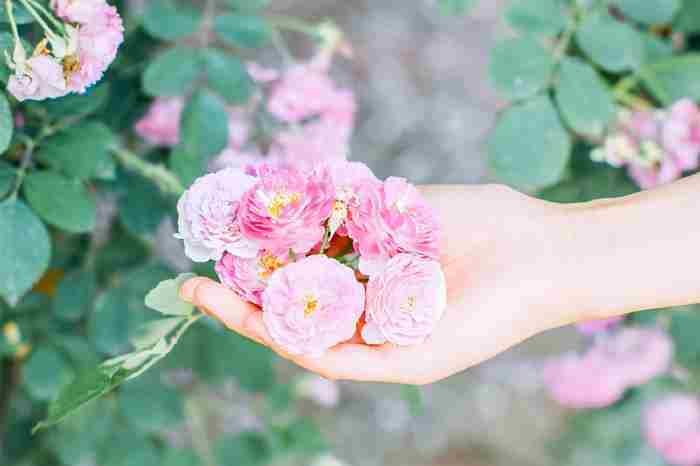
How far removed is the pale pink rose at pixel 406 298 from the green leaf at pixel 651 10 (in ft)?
2.13

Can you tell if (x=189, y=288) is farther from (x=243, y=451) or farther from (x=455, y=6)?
(x=243, y=451)

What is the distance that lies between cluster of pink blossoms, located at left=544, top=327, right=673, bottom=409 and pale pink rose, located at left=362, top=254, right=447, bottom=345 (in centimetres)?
94

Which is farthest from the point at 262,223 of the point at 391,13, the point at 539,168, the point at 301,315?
the point at 391,13

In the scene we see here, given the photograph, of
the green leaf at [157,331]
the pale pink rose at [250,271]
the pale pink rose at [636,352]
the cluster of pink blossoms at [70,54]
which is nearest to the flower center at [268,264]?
the pale pink rose at [250,271]

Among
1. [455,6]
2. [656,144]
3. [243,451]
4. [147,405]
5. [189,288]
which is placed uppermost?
[455,6]

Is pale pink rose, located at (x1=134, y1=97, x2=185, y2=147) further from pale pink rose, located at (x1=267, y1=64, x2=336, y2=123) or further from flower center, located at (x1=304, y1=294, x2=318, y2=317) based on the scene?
flower center, located at (x1=304, y1=294, x2=318, y2=317)

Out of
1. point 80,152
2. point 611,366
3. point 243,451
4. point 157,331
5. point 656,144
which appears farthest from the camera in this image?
point 611,366

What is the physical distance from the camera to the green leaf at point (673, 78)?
1372 mm

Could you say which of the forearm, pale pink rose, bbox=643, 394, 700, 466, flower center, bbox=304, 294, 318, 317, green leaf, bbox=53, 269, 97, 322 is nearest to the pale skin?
the forearm

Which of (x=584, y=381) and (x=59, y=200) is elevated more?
(x=59, y=200)

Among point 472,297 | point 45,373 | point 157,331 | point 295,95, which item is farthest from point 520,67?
point 45,373

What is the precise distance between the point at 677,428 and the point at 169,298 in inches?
58.7

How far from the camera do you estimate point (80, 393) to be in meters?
0.89

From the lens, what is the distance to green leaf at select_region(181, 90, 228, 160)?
1.27 m
